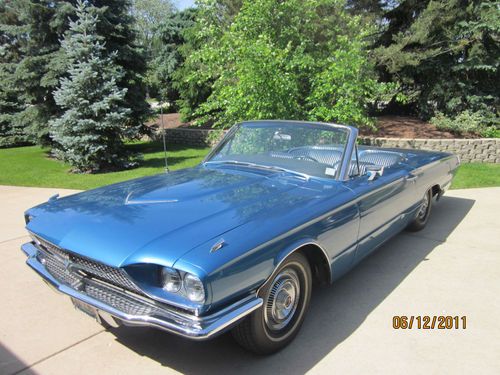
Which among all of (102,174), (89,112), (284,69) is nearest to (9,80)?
(89,112)

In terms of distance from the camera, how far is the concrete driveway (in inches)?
104

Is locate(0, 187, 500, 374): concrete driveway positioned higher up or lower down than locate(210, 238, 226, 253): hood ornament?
lower down

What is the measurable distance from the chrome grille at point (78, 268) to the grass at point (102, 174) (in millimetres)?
5650

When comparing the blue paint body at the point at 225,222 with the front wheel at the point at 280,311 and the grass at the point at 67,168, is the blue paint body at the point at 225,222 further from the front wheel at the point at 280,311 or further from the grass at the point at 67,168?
the grass at the point at 67,168

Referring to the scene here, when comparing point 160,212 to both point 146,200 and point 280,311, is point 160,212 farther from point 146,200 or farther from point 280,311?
point 280,311

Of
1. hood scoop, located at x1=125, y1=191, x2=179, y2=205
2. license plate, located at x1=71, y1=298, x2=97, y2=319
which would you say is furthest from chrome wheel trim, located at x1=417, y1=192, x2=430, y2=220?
license plate, located at x1=71, y1=298, x2=97, y2=319

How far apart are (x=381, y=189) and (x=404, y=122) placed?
992 centimetres

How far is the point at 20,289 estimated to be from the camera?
3.79 metres

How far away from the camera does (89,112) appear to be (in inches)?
387

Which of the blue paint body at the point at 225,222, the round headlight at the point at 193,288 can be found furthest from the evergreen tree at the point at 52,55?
the round headlight at the point at 193,288

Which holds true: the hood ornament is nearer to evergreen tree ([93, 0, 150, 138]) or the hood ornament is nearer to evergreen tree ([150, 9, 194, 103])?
evergreen tree ([93, 0, 150, 138])

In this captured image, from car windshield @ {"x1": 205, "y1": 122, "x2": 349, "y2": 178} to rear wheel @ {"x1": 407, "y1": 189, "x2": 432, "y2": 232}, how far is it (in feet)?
6.45

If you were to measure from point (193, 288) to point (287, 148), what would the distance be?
207cm

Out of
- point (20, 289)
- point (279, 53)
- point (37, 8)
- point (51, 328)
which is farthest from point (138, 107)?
point (51, 328)
